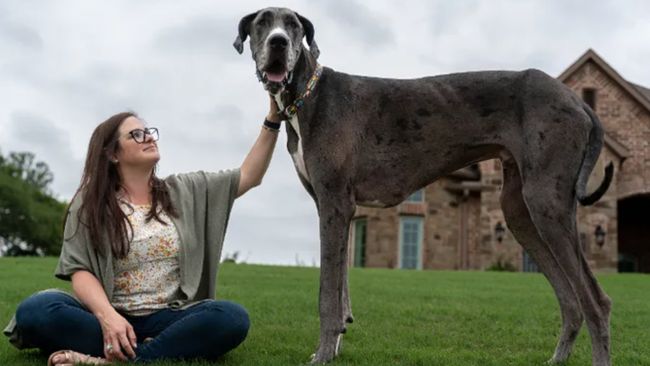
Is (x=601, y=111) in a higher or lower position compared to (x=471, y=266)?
higher

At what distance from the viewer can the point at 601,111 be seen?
27.8m

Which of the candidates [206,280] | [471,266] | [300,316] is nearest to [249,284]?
[300,316]

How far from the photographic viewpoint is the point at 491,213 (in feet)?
88.9

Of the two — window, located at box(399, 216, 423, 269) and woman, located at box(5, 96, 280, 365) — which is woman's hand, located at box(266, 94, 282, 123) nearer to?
woman, located at box(5, 96, 280, 365)

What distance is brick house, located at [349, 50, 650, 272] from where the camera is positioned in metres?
26.4

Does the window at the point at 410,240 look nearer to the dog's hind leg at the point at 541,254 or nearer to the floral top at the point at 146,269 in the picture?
the dog's hind leg at the point at 541,254

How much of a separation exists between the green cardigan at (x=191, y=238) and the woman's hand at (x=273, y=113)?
1.43ft

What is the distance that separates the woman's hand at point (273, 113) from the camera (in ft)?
17.2

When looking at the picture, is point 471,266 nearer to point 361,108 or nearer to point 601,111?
point 601,111

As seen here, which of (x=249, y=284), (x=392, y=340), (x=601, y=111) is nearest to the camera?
(x=392, y=340)

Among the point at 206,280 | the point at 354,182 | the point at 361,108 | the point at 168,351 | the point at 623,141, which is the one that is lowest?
the point at 168,351

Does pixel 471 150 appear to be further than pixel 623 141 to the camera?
No

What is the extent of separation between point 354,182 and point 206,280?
1192 millimetres

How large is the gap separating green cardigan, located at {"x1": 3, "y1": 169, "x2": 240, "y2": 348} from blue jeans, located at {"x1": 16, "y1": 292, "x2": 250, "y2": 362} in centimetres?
15
